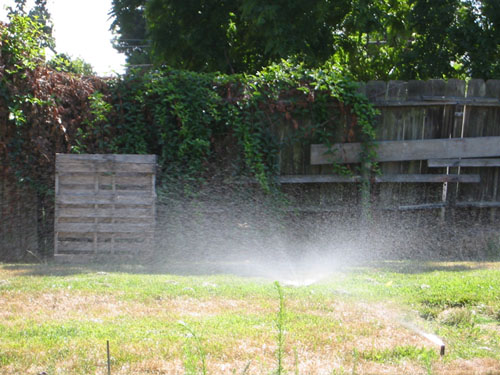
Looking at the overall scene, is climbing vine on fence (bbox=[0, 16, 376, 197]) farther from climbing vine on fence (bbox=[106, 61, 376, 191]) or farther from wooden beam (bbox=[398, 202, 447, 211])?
wooden beam (bbox=[398, 202, 447, 211])

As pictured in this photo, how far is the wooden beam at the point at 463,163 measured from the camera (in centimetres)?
880

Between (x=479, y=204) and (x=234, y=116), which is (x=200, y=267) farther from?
(x=479, y=204)

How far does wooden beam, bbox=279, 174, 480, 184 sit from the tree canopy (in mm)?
2270

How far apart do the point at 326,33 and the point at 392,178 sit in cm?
473

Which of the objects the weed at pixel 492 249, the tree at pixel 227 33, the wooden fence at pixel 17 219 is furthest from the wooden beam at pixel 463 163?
the wooden fence at pixel 17 219

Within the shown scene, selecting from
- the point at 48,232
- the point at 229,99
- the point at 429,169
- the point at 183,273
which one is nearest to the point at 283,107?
the point at 229,99

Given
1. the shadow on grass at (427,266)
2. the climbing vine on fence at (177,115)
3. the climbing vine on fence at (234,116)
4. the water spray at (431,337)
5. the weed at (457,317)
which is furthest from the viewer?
the climbing vine on fence at (234,116)

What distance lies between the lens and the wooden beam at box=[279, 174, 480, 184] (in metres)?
8.73

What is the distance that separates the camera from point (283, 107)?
8.58 metres

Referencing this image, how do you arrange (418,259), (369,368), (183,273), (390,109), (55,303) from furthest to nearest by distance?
(390,109) < (418,259) < (183,273) < (55,303) < (369,368)

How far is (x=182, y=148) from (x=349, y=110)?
2.64m

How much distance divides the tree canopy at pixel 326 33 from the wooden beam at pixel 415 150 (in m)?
1.89

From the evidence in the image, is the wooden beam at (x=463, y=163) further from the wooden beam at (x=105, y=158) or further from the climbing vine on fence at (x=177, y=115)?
the wooden beam at (x=105, y=158)

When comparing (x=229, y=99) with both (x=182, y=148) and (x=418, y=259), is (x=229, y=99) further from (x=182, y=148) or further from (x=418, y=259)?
(x=418, y=259)
